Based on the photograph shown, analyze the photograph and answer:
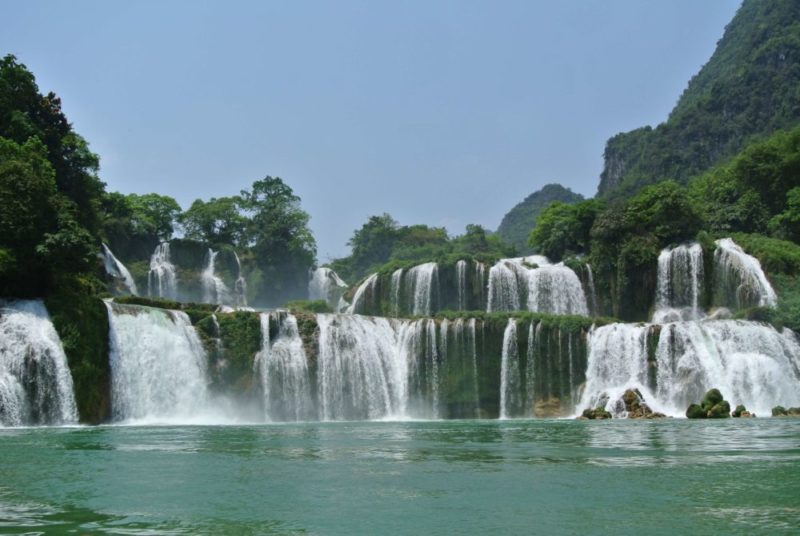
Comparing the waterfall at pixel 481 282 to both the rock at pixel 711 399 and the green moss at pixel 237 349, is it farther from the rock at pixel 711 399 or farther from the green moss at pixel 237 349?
the rock at pixel 711 399

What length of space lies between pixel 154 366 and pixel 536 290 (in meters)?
21.9

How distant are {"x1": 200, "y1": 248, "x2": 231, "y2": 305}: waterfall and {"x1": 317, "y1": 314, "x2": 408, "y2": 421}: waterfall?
82.7 feet

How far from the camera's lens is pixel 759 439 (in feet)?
65.0

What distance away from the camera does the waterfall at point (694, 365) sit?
35.5 m

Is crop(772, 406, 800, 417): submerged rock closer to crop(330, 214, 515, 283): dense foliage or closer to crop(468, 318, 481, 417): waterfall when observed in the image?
crop(468, 318, 481, 417): waterfall

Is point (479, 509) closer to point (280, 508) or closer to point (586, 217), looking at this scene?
point (280, 508)

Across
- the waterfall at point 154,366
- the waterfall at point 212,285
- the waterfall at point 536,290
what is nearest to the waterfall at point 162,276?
the waterfall at point 212,285

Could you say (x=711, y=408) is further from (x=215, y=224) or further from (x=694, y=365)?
(x=215, y=224)

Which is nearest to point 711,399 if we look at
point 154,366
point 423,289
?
point 423,289

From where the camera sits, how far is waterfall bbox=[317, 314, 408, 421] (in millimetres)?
37156

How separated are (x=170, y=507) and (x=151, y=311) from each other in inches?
1001

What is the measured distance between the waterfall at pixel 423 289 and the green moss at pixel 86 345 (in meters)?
20.0

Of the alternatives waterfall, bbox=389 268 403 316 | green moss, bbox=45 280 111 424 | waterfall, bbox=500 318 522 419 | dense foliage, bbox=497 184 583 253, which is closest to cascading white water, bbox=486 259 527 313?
waterfall, bbox=389 268 403 316

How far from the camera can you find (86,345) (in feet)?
105
